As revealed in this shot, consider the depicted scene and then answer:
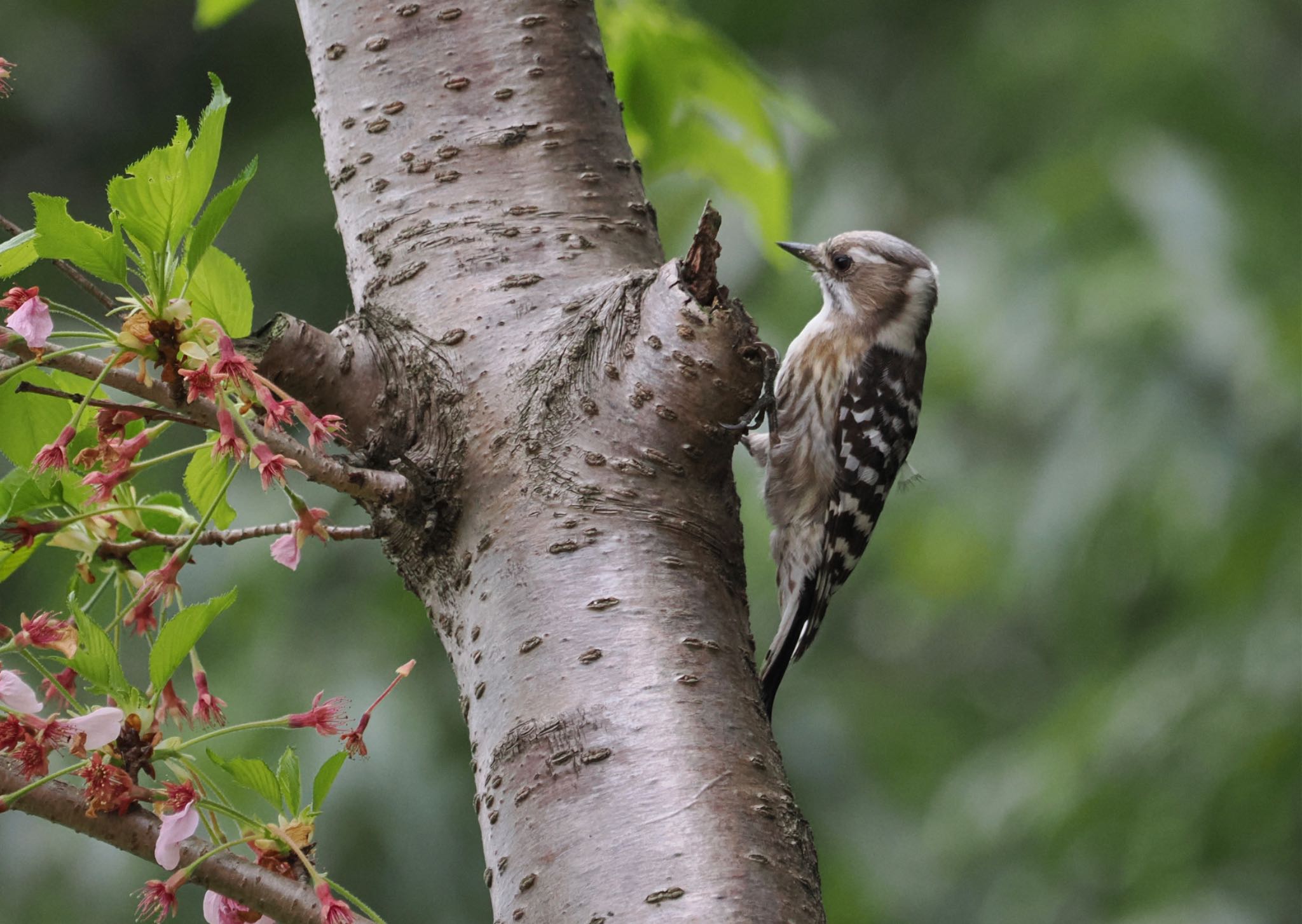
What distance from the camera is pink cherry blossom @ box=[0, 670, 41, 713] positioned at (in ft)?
4.02

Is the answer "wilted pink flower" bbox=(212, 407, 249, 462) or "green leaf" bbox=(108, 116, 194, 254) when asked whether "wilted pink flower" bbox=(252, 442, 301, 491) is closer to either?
"wilted pink flower" bbox=(212, 407, 249, 462)

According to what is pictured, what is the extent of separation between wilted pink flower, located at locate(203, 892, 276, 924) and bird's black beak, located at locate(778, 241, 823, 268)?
2.68 meters

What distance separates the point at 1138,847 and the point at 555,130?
4.73m

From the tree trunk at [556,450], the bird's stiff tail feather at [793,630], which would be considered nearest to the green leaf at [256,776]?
the tree trunk at [556,450]

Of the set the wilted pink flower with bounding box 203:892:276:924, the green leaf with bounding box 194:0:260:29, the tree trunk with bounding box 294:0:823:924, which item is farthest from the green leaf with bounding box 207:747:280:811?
the green leaf with bounding box 194:0:260:29

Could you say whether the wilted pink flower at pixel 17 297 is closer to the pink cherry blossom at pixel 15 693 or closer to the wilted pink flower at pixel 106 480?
the wilted pink flower at pixel 106 480

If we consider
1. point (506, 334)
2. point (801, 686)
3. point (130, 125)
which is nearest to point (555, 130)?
point (506, 334)

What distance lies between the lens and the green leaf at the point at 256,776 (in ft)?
4.23

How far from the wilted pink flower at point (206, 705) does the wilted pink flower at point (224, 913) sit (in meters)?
0.20

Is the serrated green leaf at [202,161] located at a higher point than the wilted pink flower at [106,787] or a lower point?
higher

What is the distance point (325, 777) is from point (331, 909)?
0.38 ft

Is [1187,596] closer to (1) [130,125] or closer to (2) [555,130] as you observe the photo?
(2) [555,130]

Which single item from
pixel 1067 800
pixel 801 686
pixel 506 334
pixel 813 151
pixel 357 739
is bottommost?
pixel 801 686

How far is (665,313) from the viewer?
148cm
